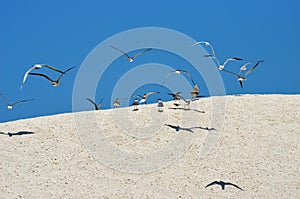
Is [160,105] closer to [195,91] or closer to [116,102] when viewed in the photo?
[116,102]

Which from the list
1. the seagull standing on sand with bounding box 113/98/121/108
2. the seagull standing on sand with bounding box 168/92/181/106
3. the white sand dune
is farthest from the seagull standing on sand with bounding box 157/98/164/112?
the seagull standing on sand with bounding box 113/98/121/108

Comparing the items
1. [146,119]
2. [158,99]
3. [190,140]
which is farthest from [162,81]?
[190,140]

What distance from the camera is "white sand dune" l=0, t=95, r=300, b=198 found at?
557 inches

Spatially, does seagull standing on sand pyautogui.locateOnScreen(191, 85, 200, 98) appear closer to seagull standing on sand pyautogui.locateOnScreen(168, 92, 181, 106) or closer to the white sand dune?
the white sand dune

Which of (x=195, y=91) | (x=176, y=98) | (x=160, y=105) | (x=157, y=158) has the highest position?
(x=195, y=91)

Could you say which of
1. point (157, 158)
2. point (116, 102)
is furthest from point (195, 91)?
point (157, 158)

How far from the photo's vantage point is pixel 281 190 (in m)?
14.3

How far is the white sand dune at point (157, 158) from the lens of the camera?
557 inches

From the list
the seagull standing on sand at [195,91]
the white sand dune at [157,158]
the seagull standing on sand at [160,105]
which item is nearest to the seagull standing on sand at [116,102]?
the white sand dune at [157,158]

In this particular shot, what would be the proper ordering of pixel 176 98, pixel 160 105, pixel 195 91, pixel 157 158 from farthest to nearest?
pixel 195 91, pixel 176 98, pixel 160 105, pixel 157 158

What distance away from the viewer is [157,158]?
16031 millimetres

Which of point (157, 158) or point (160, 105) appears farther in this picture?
point (160, 105)

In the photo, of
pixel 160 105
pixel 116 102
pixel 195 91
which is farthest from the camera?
pixel 195 91

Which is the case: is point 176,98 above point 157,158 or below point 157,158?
above
